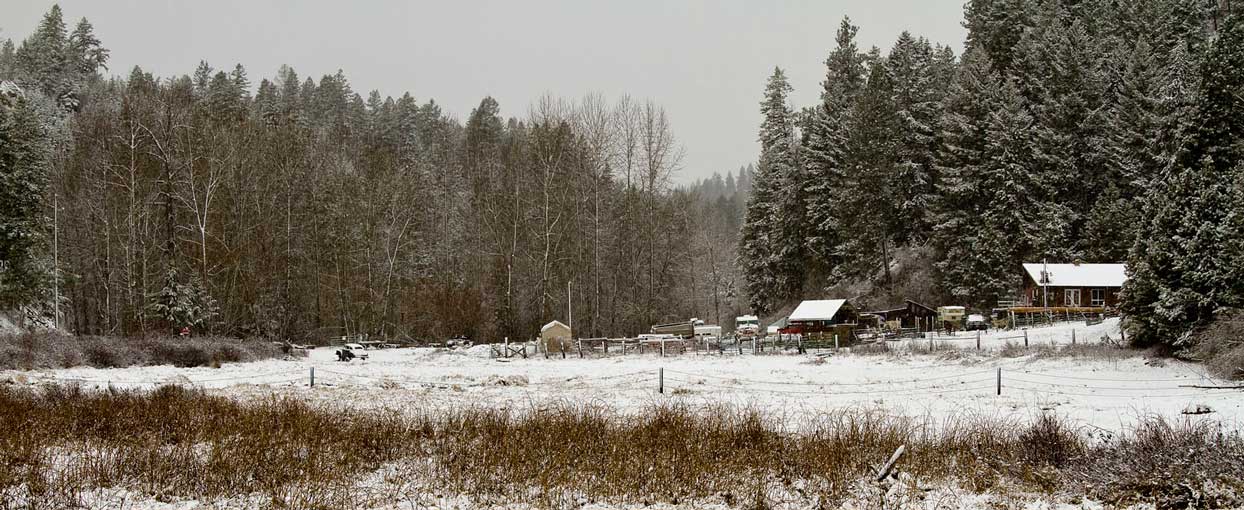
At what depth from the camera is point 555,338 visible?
148ft

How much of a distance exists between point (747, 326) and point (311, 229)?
98.6 feet

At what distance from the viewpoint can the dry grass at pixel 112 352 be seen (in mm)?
30188

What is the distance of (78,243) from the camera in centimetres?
5072

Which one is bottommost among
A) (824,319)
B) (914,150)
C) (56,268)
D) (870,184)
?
(824,319)

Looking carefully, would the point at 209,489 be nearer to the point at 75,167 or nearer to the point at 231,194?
the point at 231,194

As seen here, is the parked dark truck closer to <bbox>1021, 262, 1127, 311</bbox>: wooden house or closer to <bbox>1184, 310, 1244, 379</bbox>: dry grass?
<bbox>1021, 262, 1127, 311</bbox>: wooden house

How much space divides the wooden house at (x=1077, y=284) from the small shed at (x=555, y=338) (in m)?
28.8

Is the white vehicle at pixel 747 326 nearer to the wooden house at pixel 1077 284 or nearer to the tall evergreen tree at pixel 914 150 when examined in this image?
the tall evergreen tree at pixel 914 150

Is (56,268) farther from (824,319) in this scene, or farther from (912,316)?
(912,316)

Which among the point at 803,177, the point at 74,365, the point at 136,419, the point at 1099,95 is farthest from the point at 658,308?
the point at 136,419

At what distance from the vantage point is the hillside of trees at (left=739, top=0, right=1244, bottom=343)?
51219 mm

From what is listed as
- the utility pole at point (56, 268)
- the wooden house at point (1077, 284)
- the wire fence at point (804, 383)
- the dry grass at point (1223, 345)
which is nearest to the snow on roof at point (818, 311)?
the wooden house at point (1077, 284)

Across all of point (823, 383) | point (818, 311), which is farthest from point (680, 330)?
point (823, 383)

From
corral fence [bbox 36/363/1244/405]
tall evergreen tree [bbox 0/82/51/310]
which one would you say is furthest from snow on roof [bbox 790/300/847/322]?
tall evergreen tree [bbox 0/82/51/310]
